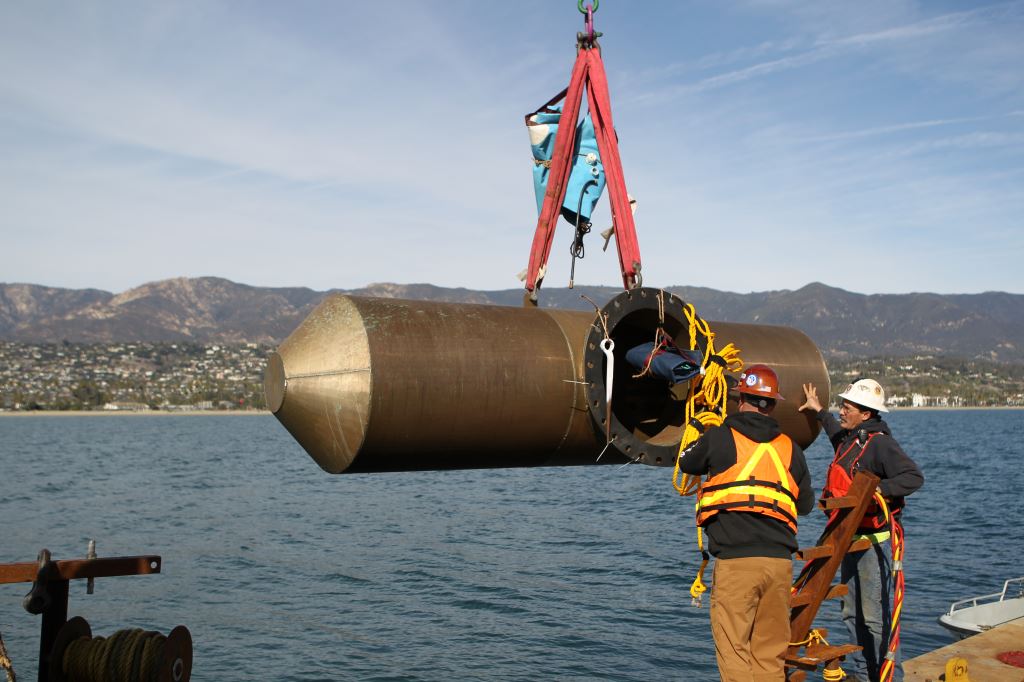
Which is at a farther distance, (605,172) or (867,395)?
(867,395)

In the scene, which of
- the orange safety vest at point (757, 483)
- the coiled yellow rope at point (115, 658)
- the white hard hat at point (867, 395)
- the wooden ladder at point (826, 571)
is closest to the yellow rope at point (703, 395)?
the orange safety vest at point (757, 483)

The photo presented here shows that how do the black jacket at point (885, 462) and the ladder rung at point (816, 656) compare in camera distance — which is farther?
the black jacket at point (885, 462)

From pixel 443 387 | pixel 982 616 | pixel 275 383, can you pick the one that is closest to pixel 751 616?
pixel 443 387

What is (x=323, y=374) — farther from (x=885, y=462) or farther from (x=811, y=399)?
(x=885, y=462)

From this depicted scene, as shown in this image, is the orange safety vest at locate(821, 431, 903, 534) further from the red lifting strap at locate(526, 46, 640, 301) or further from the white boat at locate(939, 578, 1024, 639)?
the white boat at locate(939, 578, 1024, 639)

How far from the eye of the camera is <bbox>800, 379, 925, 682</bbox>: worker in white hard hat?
8.05 m

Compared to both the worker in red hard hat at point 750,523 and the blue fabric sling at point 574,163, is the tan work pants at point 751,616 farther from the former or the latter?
the blue fabric sling at point 574,163

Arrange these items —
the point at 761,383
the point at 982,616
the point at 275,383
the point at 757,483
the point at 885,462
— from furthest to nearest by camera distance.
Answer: the point at 982,616 < the point at 885,462 < the point at 275,383 < the point at 761,383 < the point at 757,483

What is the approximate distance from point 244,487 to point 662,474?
→ 33.4m

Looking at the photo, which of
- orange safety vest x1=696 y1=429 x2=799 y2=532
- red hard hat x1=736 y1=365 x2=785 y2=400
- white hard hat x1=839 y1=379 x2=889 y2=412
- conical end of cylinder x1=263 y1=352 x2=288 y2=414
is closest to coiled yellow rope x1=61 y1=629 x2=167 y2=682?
conical end of cylinder x1=263 y1=352 x2=288 y2=414

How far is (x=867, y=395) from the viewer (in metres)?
8.34

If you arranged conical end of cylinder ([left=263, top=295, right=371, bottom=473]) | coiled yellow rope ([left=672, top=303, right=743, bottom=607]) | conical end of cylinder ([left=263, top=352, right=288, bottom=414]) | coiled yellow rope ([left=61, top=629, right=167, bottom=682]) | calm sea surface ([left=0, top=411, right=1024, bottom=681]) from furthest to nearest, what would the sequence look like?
calm sea surface ([left=0, top=411, right=1024, bottom=681])
coiled yellow rope ([left=672, top=303, right=743, bottom=607])
conical end of cylinder ([left=263, top=352, right=288, bottom=414])
conical end of cylinder ([left=263, top=295, right=371, bottom=473])
coiled yellow rope ([left=61, top=629, right=167, bottom=682])

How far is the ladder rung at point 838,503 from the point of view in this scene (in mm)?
7543

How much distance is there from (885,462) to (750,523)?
244cm
